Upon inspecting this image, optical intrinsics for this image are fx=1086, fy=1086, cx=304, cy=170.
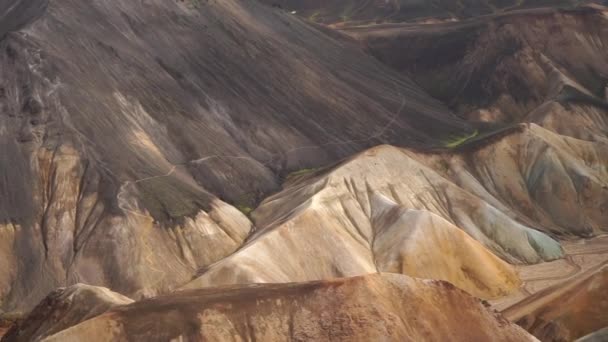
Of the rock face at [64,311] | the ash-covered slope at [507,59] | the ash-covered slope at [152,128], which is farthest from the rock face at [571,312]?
the ash-covered slope at [507,59]

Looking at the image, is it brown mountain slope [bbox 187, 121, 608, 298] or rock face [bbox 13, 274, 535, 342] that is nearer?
rock face [bbox 13, 274, 535, 342]

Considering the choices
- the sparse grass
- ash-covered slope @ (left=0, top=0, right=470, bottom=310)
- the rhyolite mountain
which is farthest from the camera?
the sparse grass

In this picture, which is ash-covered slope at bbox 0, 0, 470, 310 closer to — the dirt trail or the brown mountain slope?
the brown mountain slope

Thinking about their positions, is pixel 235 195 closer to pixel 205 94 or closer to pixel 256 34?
pixel 205 94

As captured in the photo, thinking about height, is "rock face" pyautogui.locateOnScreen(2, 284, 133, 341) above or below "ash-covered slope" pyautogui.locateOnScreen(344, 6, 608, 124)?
above

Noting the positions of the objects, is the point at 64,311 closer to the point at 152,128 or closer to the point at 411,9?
the point at 152,128

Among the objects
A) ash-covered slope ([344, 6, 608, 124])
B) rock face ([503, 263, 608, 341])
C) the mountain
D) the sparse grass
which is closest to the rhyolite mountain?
the sparse grass

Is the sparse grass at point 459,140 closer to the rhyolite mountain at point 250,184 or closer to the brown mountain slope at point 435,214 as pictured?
the rhyolite mountain at point 250,184
